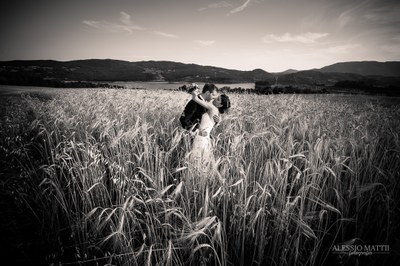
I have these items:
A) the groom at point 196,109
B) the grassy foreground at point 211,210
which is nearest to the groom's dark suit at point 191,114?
the groom at point 196,109

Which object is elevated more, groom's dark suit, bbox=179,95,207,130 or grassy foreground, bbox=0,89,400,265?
groom's dark suit, bbox=179,95,207,130

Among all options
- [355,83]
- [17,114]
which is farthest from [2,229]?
[355,83]

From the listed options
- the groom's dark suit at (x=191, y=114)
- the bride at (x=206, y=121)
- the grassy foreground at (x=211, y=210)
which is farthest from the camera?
the groom's dark suit at (x=191, y=114)

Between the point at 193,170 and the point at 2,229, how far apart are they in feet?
6.92

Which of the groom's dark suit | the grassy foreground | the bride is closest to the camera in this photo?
the grassy foreground

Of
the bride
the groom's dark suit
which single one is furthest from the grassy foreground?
the groom's dark suit

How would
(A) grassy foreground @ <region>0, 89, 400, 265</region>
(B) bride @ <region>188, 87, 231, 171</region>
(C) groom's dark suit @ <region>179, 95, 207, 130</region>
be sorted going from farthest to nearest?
(C) groom's dark suit @ <region>179, 95, 207, 130</region>, (B) bride @ <region>188, 87, 231, 171</region>, (A) grassy foreground @ <region>0, 89, 400, 265</region>

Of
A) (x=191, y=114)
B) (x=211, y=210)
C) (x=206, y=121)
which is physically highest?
(x=191, y=114)

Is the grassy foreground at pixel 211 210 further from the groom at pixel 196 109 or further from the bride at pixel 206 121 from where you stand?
the groom at pixel 196 109

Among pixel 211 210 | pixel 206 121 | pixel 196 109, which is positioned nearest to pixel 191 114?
pixel 196 109

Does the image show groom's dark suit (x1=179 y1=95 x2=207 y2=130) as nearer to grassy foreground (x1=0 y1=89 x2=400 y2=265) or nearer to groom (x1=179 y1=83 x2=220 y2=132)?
groom (x1=179 y1=83 x2=220 y2=132)

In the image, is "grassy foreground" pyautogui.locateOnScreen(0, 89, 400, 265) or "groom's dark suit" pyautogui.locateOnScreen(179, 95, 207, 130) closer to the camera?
"grassy foreground" pyautogui.locateOnScreen(0, 89, 400, 265)

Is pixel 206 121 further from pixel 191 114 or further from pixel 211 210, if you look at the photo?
pixel 211 210

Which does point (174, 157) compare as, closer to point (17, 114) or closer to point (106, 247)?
point (106, 247)
